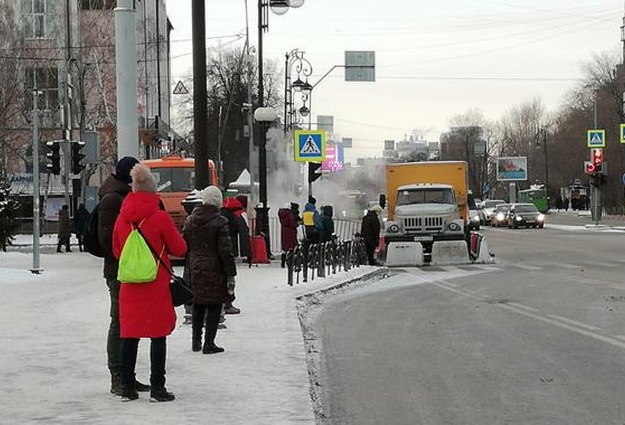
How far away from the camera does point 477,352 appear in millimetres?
11008

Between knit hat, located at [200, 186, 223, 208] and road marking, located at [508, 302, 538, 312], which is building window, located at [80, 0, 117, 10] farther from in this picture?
knit hat, located at [200, 186, 223, 208]

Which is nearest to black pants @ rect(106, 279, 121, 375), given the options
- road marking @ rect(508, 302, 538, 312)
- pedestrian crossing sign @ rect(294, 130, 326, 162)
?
road marking @ rect(508, 302, 538, 312)

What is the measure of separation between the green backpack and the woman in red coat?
7cm

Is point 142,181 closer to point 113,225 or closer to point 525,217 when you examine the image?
point 113,225

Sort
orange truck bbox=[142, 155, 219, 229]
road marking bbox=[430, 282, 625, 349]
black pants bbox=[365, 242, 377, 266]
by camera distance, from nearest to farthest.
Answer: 1. road marking bbox=[430, 282, 625, 349]
2. black pants bbox=[365, 242, 377, 266]
3. orange truck bbox=[142, 155, 219, 229]

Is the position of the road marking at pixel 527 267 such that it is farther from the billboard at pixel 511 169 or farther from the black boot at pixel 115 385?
the billboard at pixel 511 169

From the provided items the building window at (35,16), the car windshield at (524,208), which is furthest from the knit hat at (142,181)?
the car windshield at (524,208)

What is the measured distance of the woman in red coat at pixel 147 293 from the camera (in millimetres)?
7551

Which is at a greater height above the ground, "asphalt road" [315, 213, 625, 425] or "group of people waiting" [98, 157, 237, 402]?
"group of people waiting" [98, 157, 237, 402]

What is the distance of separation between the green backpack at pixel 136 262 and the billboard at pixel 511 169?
111 metres

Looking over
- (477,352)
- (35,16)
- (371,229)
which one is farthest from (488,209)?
(477,352)

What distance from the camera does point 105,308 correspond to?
15102mm

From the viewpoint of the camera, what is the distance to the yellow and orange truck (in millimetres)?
27578

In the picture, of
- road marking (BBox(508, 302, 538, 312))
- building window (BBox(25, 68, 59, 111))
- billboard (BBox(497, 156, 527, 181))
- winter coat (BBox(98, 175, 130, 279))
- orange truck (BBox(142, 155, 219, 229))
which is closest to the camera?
winter coat (BBox(98, 175, 130, 279))
